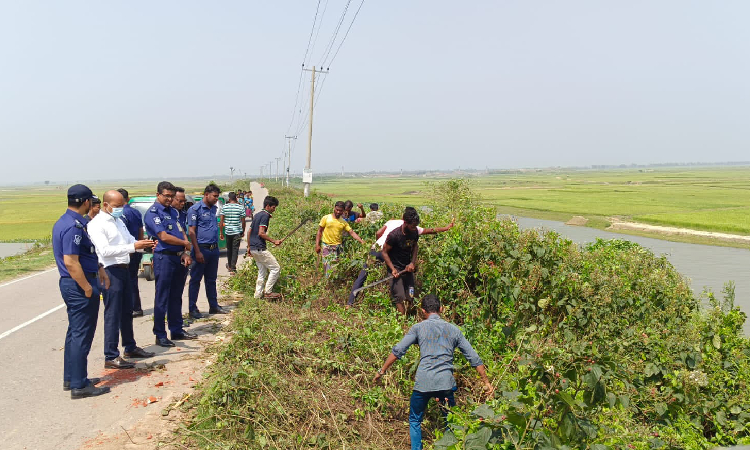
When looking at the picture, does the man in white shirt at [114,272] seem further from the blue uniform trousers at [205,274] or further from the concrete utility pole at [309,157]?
the concrete utility pole at [309,157]

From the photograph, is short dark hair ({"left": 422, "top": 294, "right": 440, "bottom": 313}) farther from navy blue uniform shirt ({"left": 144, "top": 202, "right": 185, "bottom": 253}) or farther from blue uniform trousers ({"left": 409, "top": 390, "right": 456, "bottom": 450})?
navy blue uniform shirt ({"left": 144, "top": 202, "right": 185, "bottom": 253})

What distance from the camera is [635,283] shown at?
6.81m

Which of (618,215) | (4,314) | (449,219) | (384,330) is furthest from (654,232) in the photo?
(4,314)

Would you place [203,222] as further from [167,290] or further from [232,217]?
[232,217]

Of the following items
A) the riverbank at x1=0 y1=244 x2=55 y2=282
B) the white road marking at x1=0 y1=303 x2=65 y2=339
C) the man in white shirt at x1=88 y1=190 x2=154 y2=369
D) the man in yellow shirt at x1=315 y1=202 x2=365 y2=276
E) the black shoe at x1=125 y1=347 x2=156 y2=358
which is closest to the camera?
the man in white shirt at x1=88 y1=190 x2=154 y2=369

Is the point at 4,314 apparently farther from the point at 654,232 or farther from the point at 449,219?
the point at 654,232

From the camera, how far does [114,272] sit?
5875mm

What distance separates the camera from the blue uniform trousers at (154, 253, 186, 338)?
6710 mm

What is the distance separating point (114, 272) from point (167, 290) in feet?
3.30

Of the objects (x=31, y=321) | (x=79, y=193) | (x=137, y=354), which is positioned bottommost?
(x=31, y=321)

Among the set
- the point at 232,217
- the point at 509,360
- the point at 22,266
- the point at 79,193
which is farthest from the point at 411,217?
the point at 22,266

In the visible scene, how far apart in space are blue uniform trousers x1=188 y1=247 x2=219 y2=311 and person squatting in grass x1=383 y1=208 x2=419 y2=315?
9.56 ft


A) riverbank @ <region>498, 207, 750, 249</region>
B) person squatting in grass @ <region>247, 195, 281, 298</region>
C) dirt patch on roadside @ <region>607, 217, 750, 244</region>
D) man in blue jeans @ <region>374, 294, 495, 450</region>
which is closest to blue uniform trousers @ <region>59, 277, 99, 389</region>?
person squatting in grass @ <region>247, 195, 281, 298</region>

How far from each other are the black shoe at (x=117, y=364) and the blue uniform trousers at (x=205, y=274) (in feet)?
6.84
